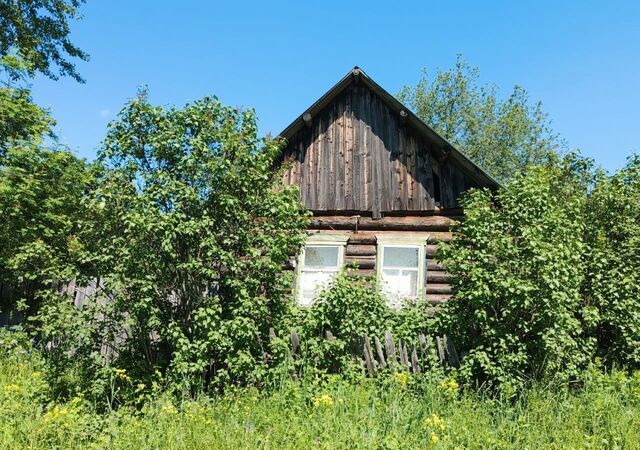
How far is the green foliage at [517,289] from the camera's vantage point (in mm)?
7238

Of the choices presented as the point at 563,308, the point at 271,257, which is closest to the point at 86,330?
the point at 271,257

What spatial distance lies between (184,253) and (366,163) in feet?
20.8

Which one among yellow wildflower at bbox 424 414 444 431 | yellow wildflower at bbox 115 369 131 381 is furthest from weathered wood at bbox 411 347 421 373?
yellow wildflower at bbox 115 369 131 381

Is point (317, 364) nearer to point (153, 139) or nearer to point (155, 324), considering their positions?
point (155, 324)

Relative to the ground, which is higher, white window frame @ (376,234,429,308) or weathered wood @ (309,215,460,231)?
weathered wood @ (309,215,460,231)

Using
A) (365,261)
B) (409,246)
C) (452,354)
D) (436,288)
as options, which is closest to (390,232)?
(409,246)

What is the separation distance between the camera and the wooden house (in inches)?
473

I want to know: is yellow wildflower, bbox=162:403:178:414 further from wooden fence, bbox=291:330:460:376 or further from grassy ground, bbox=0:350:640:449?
wooden fence, bbox=291:330:460:376

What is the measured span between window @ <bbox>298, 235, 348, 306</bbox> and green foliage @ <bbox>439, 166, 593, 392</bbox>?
14.2 ft

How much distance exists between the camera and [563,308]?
7.24 metres

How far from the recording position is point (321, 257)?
12484 mm

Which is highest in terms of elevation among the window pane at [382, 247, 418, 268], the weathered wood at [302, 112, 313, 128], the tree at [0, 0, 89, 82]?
the tree at [0, 0, 89, 82]

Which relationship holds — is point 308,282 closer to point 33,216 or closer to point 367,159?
point 367,159

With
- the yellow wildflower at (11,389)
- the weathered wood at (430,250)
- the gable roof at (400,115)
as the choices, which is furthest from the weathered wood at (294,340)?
the gable roof at (400,115)
